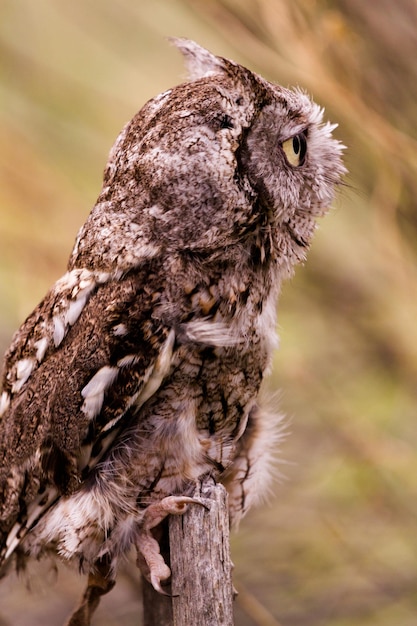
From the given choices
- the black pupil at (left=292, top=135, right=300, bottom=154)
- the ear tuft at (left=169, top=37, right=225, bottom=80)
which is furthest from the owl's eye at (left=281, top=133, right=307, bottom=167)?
the ear tuft at (left=169, top=37, right=225, bottom=80)

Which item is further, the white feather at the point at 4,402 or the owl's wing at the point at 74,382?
the white feather at the point at 4,402

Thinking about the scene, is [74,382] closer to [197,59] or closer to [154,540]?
[154,540]

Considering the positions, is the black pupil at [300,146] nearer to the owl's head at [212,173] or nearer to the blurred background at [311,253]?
the owl's head at [212,173]

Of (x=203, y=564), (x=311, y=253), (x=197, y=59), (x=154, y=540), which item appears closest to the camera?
(x=203, y=564)

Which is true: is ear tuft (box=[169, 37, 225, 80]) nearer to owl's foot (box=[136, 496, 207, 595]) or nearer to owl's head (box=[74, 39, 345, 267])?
owl's head (box=[74, 39, 345, 267])

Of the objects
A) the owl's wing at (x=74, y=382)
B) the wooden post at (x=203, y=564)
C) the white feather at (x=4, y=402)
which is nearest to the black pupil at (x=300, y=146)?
the owl's wing at (x=74, y=382)

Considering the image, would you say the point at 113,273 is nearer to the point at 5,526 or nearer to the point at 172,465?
the point at 172,465

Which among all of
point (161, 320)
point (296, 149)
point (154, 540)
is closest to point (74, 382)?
point (161, 320)
